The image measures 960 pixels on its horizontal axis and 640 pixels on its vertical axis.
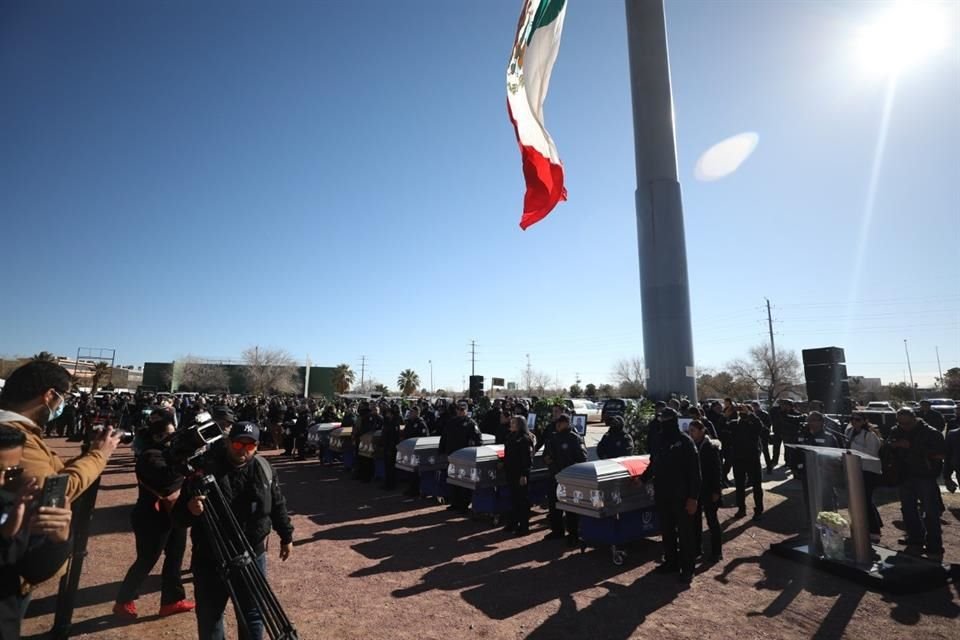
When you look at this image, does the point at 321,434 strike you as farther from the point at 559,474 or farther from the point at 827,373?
the point at 827,373

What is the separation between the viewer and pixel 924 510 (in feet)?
21.3

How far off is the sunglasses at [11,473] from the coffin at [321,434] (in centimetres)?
1240

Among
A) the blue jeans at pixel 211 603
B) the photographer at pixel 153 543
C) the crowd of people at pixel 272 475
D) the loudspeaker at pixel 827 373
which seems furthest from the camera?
the loudspeaker at pixel 827 373

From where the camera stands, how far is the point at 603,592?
5230 mm

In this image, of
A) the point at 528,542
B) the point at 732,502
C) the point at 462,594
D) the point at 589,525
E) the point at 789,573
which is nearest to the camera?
the point at 462,594

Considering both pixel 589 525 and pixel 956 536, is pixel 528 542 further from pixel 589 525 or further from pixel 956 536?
pixel 956 536

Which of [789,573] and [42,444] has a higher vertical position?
[42,444]

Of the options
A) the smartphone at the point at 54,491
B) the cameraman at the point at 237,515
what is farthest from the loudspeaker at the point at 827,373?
the smartphone at the point at 54,491

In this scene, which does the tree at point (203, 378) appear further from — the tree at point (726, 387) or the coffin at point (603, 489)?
the coffin at point (603, 489)

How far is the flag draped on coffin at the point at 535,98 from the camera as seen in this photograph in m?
7.61

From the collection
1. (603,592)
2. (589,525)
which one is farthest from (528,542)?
(603,592)

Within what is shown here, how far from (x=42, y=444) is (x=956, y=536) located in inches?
421

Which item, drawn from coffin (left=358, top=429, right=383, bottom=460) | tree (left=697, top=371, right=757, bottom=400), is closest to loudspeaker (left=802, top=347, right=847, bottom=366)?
coffin (left=358, top=429, right=383, bottom=460)

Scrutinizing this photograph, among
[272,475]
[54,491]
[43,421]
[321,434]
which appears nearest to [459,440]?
[272,475]
